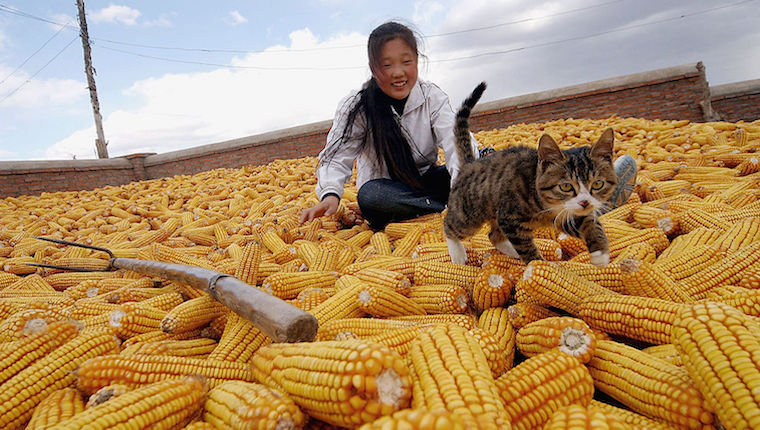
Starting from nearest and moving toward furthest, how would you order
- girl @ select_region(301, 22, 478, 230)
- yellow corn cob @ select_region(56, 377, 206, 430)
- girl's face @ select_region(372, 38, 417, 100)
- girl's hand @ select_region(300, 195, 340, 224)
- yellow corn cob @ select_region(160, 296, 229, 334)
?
yellow corn cob @ select_region(56, 377, 206, 430) → yellow corn cob @ select_region(160, 296, 229, 334) → girl's face @ select_region(372, 38, 417, 100) → girl's hand @ select_region(300, 195, 340, 224) → girl @ select_region(301, 22, 478, 230)

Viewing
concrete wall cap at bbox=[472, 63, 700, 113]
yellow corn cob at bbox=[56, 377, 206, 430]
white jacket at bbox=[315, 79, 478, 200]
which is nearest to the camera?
yellow corn cob at bbox=[56, 377, 206, 430]

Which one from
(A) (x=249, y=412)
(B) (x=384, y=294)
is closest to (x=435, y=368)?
(A) (x=249, y=412)

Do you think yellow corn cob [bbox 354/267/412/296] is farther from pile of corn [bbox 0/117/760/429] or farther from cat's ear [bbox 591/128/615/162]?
cat's ear [bbox 591/128/615/162]

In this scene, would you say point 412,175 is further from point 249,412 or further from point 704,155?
point 704,155

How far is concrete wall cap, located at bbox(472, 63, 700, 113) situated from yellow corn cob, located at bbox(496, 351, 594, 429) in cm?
1110

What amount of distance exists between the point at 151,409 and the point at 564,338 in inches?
57.0

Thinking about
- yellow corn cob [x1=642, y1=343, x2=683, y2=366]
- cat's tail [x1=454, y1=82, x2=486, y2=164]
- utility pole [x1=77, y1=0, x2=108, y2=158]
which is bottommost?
yellow corn cob [x1=642, y1=343, x2=683, y2=366]

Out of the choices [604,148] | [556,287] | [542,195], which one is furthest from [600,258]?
[556,287]

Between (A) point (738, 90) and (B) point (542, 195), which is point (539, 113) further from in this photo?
(B) point (542, 195)

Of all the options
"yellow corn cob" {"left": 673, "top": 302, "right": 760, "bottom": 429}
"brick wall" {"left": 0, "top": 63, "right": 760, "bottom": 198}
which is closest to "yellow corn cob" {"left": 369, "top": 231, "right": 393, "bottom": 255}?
"yellow corn cob" {"left": 673, "top": 302, "right": 760, "bottom": 429}

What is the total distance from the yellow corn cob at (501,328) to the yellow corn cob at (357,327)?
0.36 meters

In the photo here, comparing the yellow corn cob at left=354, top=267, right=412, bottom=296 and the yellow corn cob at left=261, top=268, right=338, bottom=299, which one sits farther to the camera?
the yellow corn cob at left=261, top=268, right=338, bottom=299

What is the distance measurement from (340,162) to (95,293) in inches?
112

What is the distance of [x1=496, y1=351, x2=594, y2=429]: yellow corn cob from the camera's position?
44.7 inches
